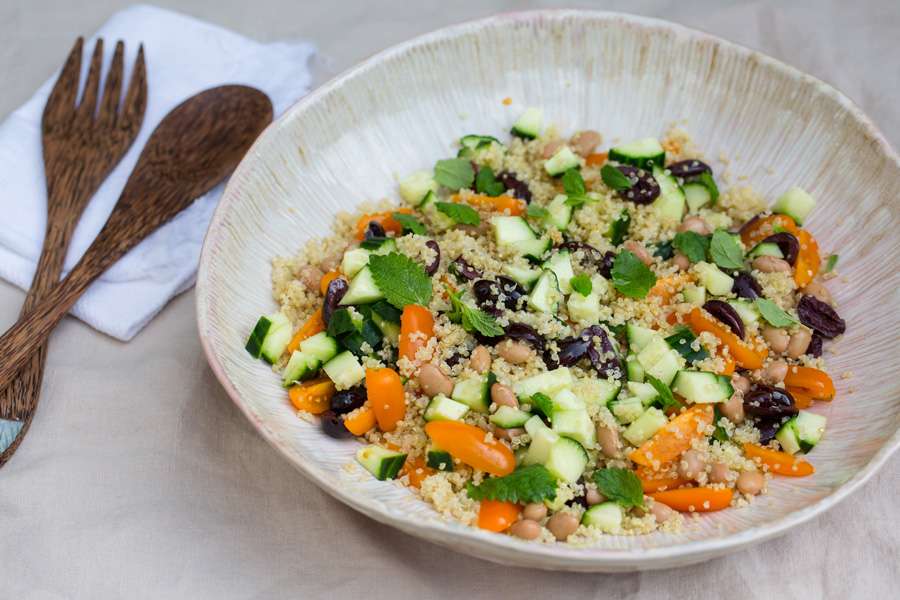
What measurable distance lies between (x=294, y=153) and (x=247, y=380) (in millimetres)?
912

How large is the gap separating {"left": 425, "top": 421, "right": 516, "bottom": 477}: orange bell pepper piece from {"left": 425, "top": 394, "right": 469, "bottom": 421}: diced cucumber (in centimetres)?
2

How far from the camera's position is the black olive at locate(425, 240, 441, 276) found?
9.36 ft

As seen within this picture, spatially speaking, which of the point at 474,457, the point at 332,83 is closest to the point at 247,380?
the point at 474,457

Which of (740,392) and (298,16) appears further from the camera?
(298,16)

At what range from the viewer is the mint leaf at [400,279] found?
107 inches

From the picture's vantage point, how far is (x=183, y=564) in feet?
8.89

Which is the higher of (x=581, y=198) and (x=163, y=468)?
(x=581, y=198)

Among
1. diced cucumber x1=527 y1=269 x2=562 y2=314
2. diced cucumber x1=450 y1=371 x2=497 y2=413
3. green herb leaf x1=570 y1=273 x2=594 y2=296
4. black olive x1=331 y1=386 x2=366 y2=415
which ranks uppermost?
green herb leaf x1=570 y1=273 x2=594 y2=296

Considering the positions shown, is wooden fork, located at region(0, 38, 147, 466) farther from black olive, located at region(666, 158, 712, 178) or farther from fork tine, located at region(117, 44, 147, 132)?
black olive, located at region(666, 158, 712, 178)

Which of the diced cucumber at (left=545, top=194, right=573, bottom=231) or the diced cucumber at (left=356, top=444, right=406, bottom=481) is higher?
the diced cucumber at (left=545, top=194, right=573, bottom=231)

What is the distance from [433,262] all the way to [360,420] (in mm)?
558

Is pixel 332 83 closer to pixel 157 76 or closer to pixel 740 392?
pixel 157 76

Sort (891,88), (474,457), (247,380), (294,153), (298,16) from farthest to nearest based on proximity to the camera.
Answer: (298,16) → (891,88) → (294,153) → (247,380) → (474,457)

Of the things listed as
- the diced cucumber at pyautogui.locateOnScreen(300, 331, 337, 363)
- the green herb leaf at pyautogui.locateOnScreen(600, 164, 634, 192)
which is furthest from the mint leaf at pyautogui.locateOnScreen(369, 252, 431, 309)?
the green herb leaf at pyautogui.locateOnScreen(600, 164, 634, 192)
